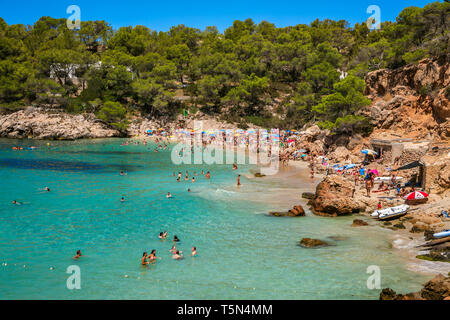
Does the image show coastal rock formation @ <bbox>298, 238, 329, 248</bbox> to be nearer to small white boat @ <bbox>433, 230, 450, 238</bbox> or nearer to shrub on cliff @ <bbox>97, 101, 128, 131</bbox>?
small white boat @ <bbox>433, 230, 450, 238</bbox>

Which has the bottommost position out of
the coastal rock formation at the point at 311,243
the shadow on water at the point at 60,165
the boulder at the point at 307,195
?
the coastal rock formation at the point at 311,243

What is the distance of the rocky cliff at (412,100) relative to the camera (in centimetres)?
4222

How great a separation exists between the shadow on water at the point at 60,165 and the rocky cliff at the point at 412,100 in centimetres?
3228

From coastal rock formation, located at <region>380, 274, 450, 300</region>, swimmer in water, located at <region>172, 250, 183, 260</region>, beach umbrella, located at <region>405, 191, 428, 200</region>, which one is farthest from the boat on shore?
swimmer in water, located at <region>172, 250, 183, 260</region>

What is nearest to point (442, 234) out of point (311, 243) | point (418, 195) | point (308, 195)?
point (311, 243)

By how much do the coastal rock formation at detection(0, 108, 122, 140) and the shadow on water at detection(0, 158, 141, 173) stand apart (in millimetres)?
23971

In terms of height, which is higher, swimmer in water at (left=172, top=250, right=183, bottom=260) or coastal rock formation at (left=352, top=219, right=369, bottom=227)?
coastal rock formation at (left=352, top=219, right=369, bottom=227)

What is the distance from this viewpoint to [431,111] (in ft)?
144

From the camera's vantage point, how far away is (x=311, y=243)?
21.5 metres

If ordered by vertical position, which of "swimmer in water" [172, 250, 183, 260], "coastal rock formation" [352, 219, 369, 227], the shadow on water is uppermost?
the shadow on water

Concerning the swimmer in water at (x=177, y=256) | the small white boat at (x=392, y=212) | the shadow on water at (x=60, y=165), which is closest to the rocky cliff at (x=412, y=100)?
the small white boat at (x=392, y=212)

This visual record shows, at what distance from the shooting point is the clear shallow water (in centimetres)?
1670

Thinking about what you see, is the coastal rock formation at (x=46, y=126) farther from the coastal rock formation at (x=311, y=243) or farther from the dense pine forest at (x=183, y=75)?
the coastal rock formation at (x=311, y=243)

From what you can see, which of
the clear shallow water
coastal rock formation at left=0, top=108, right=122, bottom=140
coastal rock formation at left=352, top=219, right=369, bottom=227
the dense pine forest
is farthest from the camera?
the dense pine forest
